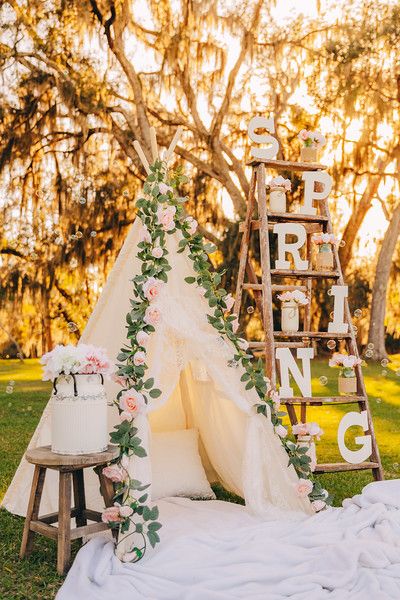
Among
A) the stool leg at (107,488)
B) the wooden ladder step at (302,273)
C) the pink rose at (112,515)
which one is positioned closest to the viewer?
the pink rose at (112,515)

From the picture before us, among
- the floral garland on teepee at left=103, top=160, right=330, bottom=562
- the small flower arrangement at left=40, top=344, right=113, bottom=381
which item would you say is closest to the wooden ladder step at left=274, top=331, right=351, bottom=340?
the floral garland on teepee at left=103, top=160, right=330, bottom=562

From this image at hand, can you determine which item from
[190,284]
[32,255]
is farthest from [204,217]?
[190,284]

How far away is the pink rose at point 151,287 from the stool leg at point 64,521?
3.15 ft

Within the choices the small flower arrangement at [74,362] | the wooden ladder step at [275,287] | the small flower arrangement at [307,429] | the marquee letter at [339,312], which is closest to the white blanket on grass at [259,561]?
the small flower arrangement at [307,429]

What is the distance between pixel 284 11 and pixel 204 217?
3.59 meters

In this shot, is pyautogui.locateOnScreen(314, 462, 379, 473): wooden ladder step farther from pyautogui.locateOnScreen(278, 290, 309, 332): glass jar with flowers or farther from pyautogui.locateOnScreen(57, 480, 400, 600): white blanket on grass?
pyautogui.locateOnScreen(278, 290, 309, 332): glass jar with flowers

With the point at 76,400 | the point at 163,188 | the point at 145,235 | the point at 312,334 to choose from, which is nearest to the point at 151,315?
the point at 145,235

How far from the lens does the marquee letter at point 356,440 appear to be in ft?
16.6

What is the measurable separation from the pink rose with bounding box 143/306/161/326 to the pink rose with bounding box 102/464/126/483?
74 cm

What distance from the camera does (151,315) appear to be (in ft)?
13.0

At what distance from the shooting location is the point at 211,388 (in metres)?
4.83

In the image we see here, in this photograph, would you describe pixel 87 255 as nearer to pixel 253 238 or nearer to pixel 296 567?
pixel 253 238

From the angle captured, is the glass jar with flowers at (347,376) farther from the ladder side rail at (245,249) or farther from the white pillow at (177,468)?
the white pillow at (177,468)

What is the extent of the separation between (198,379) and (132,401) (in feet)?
3.76
